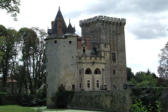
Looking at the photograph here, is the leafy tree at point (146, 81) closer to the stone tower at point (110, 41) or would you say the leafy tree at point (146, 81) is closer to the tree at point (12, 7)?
the stone tower at point (110, 41)

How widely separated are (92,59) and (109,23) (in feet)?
28.0

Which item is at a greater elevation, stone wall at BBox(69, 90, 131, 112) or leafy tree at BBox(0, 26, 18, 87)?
leafy tree at BBox(0, 26, 18, 87)

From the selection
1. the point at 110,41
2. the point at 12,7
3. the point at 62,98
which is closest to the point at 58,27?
A: the point at 62,98

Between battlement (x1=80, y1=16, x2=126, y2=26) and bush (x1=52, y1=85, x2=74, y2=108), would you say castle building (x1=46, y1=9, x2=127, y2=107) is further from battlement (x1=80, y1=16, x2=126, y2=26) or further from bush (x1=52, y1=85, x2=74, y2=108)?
bush (x1=52, y1=85, x2=74, y2=108)

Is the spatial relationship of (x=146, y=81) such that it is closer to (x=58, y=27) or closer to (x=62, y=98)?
(x=62, y=98)

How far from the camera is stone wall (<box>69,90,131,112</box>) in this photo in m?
28.6

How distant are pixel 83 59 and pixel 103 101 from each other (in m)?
9.25

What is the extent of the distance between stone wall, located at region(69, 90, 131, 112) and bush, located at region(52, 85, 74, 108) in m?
0.56

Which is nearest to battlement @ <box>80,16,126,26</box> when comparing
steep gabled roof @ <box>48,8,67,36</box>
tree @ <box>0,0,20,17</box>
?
steep gabled roof @ <box>48,8,67,36</box>

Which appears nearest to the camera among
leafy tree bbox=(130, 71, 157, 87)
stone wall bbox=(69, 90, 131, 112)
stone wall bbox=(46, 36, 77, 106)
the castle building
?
stone wall bbox=(69, 90, 131, 112)

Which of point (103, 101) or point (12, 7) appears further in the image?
point (103, 101)

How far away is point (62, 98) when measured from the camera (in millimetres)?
36531

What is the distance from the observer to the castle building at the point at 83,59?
38281 millimetres

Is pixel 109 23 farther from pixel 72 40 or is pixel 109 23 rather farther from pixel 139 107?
pixel 139 107
